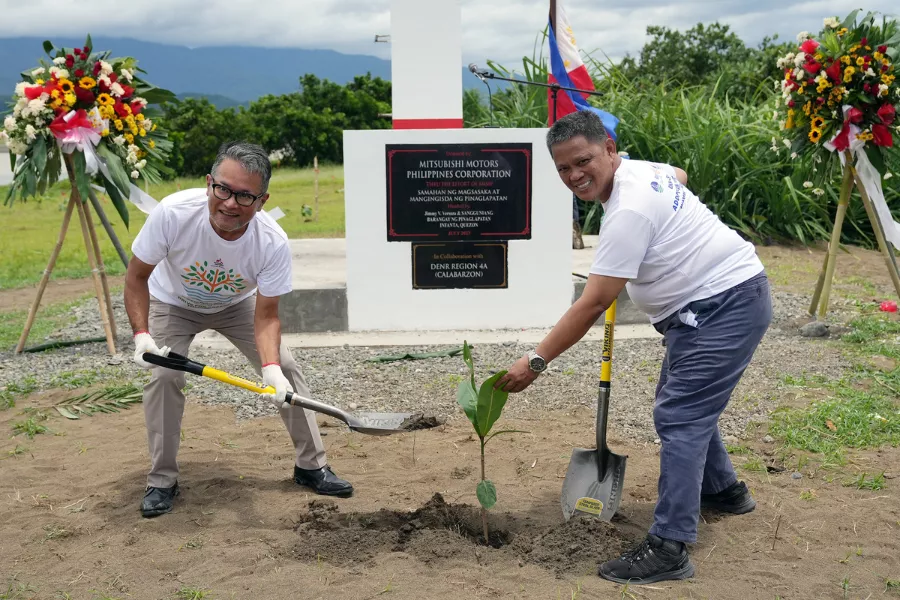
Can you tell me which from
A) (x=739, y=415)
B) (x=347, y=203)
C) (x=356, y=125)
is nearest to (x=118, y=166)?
(x=347, y=203)

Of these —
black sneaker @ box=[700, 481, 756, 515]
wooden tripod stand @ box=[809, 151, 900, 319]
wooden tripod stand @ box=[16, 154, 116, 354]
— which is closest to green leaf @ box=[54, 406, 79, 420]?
wooden tripod stand @ box=[16, 154, 116, 354]

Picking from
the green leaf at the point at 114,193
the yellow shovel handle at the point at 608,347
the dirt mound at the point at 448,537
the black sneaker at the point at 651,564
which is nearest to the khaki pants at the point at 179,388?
the dirt mound at the point at 448,537

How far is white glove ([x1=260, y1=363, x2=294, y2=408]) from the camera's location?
12.5ft

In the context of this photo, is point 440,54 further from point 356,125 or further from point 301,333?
point 356,125

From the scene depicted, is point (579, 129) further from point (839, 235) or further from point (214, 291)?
point (839, 235)

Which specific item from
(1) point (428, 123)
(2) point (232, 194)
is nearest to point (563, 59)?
(1) point (428, 123)

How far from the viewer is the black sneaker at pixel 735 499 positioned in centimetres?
400

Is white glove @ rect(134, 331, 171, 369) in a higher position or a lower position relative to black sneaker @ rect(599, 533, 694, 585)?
higher

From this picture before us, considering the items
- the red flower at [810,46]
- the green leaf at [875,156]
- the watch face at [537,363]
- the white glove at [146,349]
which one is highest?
the red flower at [810,46]

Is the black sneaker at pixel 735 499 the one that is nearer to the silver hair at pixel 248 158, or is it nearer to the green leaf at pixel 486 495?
the green leaf at pixel 486 495

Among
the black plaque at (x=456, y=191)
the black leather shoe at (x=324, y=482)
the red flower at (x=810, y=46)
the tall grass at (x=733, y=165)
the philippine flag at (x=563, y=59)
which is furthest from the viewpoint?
the tall grass at (x=733, y=165)

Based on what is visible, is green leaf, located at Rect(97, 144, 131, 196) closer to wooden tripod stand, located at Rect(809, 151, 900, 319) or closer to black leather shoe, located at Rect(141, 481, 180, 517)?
black leather shoe, located at Rect(141, 481, 180, 517)

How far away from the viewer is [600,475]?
398 cm

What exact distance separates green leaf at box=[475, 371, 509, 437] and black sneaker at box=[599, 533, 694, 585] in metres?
0.74
